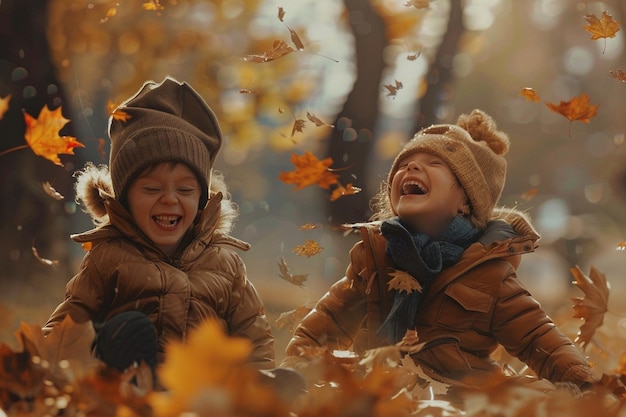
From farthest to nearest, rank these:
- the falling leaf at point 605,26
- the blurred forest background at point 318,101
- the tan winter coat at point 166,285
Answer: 1. the blurred forest background at point 318,101
2. the falling leaf at point 605,26
3. the tan winter coat at point 166,285

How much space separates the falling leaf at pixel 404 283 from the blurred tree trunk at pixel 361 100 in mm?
1694

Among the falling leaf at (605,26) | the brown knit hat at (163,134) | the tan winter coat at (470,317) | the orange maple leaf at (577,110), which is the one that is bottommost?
the tan winter coat at (470,317)

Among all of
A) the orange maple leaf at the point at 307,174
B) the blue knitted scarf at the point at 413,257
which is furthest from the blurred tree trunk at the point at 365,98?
the blue knitted scarf at the point at 413,257

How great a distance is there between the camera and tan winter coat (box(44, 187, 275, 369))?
87.2 inches

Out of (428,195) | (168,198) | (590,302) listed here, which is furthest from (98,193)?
(590,302)

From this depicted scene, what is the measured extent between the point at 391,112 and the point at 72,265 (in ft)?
7.00

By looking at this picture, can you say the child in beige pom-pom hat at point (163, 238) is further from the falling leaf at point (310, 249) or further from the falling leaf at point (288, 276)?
the falling leaf at point (310, 249)

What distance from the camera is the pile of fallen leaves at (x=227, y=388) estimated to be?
117 centimetres

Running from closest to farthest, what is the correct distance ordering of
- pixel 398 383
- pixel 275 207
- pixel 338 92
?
1. pixel 398 383
2. pixel 338 92
3. pixel 275 207

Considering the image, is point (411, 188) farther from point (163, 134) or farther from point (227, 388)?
point (227, 388)

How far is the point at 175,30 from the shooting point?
209 inches

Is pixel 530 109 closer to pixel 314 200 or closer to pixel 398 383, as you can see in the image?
pixel 314 200

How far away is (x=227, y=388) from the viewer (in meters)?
1.19

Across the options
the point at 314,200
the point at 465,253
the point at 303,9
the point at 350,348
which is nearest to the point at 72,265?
the point at 314,200
